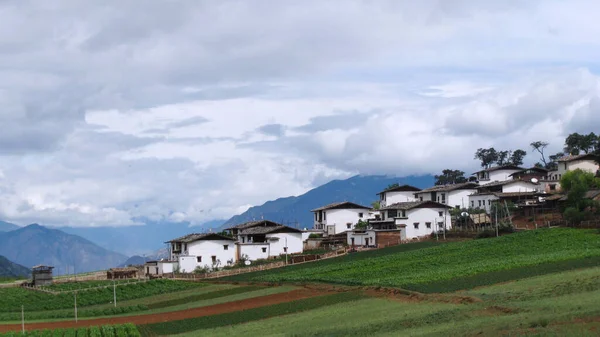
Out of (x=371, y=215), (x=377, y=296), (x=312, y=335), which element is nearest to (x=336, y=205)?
(x=371, y=215)

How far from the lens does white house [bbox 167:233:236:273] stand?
11556 cm

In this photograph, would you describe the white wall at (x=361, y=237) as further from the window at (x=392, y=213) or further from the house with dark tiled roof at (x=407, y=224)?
the window at (x=392, y=213)

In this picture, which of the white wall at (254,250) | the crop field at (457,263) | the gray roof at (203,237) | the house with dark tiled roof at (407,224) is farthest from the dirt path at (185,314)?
the white wall at (254,250)

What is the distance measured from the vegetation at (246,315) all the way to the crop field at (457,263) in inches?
230

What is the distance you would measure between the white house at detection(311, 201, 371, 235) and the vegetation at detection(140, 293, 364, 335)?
67545mm

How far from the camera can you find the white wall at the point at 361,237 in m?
115

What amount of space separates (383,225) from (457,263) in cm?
3508

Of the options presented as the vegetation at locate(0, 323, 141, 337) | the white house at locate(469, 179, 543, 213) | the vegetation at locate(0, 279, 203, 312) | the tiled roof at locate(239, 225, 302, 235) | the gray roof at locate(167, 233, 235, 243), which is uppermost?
the white house at locate(469, 179, 543, 213)

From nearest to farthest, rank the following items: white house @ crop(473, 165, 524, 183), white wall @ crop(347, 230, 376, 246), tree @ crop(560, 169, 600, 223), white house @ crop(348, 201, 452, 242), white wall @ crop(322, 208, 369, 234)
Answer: tree @ crop(560, 169, 600, 223) < white wall @ crop(347, 230, 376, 246) < white house @ crop(348, 201, 452, 242) < white wall @ crop(322, 208, 369, 234) < white house @ crop(473, 165, 524, 183)

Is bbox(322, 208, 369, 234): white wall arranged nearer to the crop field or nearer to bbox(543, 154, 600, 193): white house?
the crop field

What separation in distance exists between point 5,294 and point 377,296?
51.8m

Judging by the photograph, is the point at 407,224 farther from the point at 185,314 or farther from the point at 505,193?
the point at 185,314

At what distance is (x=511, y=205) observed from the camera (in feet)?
379

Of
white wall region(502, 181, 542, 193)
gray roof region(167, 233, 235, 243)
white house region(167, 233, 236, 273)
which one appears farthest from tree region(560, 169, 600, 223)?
gray roof region(167, 233, 235, 243)
